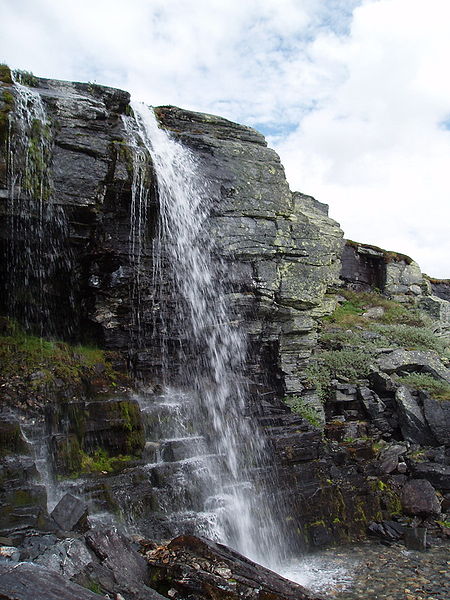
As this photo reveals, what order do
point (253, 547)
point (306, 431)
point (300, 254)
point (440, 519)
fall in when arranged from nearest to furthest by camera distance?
point (253, 547), point (440, 519), point (306, 431), point (300, 254)

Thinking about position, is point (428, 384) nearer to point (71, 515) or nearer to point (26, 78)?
point (71, 515)

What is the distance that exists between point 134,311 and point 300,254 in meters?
5.82

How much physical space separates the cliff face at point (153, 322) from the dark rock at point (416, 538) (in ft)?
3.17

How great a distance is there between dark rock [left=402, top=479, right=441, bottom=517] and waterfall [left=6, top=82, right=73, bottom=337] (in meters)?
9.97

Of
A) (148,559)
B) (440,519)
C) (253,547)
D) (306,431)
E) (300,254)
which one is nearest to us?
(148,559)

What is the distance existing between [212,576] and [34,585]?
2.58m

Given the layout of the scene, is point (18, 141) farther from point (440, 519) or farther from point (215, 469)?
point (440, 519)

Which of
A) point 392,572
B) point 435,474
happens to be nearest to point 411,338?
point 435,474

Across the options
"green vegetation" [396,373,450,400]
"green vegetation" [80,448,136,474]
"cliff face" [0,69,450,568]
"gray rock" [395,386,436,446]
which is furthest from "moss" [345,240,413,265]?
"green vegetation" [80,448,136,474]

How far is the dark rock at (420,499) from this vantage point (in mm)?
11445

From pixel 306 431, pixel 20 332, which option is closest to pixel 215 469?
pixel 306 431

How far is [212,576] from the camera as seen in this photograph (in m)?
6.55

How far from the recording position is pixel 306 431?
41.8ft

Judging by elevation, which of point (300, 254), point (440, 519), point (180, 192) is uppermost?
point (180, 192)
